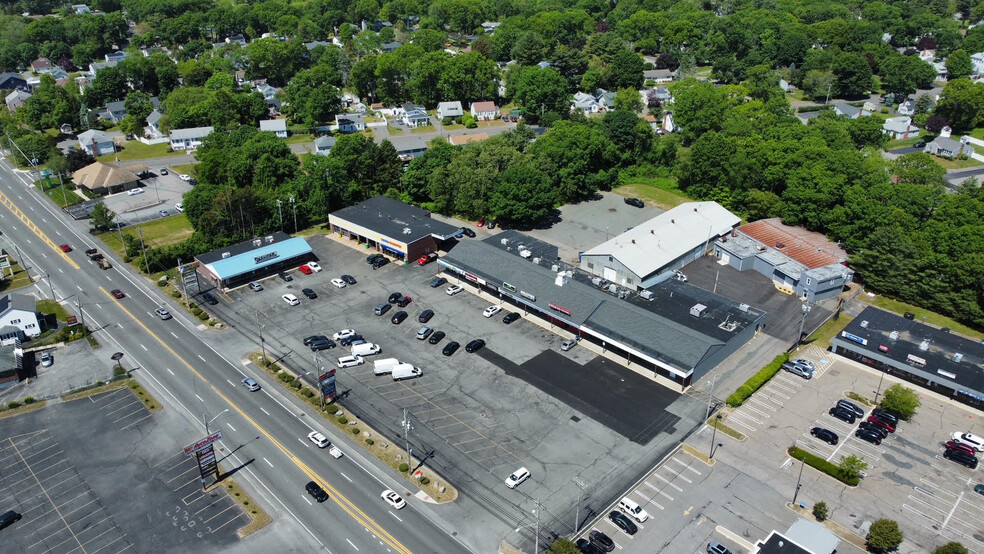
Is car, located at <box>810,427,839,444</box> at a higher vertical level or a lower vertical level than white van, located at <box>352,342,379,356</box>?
lower

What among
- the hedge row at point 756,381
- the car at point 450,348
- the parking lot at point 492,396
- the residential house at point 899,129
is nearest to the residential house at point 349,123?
the parking lot at point 492,396

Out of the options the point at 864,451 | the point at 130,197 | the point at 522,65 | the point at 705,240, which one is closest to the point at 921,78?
the point at 522,65

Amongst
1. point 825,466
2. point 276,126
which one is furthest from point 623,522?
point 276,126

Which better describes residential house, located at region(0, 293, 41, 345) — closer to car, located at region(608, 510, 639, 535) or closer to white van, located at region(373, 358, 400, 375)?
white van, located at region(373, 358, 400, 375)

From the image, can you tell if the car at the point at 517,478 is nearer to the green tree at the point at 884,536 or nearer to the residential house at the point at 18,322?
the green tree at the point at 884,536

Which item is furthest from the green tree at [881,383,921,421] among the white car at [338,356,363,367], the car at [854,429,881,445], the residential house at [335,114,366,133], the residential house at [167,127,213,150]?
the residential house at [167,127,213,150]

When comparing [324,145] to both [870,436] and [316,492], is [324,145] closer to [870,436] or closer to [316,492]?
[316,492]
